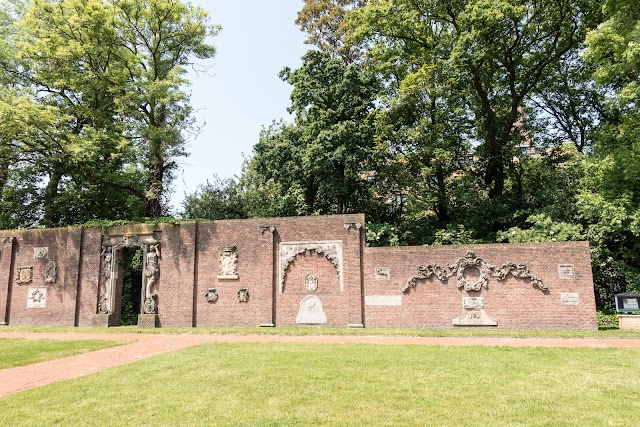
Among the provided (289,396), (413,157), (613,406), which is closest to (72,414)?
(289,396)

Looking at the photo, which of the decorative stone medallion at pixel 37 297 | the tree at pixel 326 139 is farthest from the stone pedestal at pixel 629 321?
the decorative stone medallion at pixel 37 297

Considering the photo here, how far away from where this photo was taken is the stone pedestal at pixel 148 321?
59.9ft

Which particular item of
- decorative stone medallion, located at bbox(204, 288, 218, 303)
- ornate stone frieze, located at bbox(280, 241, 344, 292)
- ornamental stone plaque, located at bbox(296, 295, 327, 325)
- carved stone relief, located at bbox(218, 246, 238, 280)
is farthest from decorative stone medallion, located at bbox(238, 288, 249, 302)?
ornamental stone plaque, located at bbox(296, 295, 327, 325)

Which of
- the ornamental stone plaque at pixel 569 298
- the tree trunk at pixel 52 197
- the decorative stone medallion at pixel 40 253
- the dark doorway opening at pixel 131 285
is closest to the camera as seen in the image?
the ornamental stone plaque at pixel 569 298

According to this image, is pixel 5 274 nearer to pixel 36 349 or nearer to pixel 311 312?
pixel 36 349

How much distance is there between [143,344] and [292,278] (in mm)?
6242

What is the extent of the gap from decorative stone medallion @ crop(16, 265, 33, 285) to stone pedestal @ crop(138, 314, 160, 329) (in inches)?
248

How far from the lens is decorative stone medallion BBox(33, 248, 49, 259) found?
66.5 ft

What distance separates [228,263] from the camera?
59.8 ft

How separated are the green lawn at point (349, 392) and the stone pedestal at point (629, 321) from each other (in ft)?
19.8

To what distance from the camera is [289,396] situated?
21.0 feet

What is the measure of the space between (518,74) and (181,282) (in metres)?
20.3

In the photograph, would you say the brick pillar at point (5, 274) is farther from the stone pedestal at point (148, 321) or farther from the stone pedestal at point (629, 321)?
the stone pedestal at point (629, 321)

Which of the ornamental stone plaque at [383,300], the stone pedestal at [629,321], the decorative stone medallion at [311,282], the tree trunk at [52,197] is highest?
the tree trunk at [52,197]
